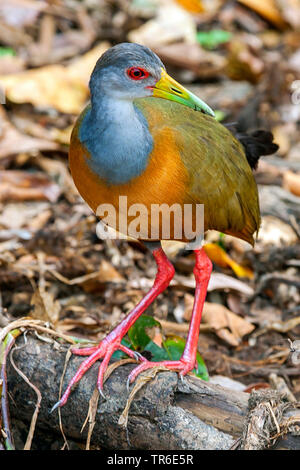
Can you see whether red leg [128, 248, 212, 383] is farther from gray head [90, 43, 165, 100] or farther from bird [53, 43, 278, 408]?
gray head [90, 43, 165, 100]

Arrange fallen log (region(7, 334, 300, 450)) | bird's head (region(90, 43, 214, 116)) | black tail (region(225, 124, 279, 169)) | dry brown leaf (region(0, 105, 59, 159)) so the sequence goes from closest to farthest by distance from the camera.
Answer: fallen log (region(7, 334, 300, 450)), bird's head (region(90, 43, 214, 116)), black tail (region(225, 124, 279, 169)), dry brown leaf (region(0, 105, 59, 159))

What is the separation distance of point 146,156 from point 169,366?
1.17m

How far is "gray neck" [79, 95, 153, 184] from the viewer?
347 centimetres

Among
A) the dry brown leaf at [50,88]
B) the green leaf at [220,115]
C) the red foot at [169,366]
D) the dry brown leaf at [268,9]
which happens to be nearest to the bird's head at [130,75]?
the red foot at [169,366]

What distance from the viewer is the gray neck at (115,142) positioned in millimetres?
3469

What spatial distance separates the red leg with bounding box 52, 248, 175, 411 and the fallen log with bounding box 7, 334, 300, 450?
4 cm

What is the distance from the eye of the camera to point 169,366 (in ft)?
12.2

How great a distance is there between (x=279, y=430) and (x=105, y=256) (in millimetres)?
2792

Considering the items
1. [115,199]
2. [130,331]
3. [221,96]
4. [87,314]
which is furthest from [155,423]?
[221,96]

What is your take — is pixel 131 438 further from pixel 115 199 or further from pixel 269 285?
pixel 269 285

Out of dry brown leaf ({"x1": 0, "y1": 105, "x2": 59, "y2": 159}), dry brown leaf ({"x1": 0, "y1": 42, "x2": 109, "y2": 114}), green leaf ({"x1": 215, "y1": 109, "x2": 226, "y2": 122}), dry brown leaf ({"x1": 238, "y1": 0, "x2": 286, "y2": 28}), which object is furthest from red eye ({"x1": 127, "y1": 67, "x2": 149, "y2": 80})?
dry brown leaf ({"x1": 238, "y1": 0, "x2": 286, "y2": 28})

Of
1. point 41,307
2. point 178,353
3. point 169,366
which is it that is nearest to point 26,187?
point 41,307

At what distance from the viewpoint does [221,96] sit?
768 centimetres

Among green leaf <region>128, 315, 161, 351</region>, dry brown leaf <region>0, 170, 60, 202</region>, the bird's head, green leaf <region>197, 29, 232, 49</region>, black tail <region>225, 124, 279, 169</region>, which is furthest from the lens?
A: green leaf <region>197, 29, 232, 49</region>
